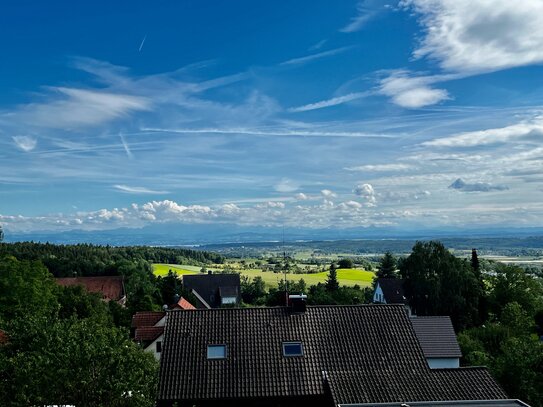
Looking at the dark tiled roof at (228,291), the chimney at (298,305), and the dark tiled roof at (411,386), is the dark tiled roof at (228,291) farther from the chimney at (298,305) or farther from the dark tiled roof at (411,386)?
the dark tiled roof at (411,386)

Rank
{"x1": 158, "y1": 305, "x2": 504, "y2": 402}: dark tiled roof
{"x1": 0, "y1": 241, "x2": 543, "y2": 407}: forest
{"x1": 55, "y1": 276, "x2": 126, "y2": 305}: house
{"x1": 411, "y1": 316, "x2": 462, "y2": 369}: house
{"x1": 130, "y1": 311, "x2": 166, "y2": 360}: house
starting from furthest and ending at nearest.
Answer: {"x1": 55, "y1": 276, "x2": 126, "y2": 305}: house, {"x1": 130, "y1": 311, "x2": 166, "y2": 360}: house, {"x1": 411, "y1": 316, "x2": 462, "y2": 369}: house, {"x1": 158, "y1": 305, "x2": 504, "y2": 402}: dark tiled roof, {"x1": 0, "y1": 241, "x2": 543, "y2": 407}: forest

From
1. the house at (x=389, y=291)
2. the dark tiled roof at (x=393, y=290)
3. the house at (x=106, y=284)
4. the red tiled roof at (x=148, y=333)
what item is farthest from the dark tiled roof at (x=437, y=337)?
the house at (x=106, y=284)

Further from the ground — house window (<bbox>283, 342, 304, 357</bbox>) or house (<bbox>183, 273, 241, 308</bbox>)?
house window (<bbox>283, 342, 304, 357</bbox>)

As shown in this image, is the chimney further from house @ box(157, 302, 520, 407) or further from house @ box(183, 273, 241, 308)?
house @ box(183, 273, 241, 308)

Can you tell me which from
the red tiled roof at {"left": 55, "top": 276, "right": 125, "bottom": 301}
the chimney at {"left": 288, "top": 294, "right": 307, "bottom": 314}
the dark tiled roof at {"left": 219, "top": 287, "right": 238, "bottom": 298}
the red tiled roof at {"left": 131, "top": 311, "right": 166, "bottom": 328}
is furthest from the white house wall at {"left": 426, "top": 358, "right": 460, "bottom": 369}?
the red tiled roof at {"left": 55, "top": 276, "right": 125, "bottom": 301}

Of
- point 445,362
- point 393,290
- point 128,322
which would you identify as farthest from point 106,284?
point 445,362

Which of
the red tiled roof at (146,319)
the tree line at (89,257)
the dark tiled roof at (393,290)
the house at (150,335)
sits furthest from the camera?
the tree line at (89,257)

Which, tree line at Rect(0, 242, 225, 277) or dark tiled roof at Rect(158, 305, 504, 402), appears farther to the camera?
tree line at Rect(0, 242, 225, 277)

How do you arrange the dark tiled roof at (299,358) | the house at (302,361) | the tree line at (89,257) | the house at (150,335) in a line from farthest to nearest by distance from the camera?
the tree line at (89,257) → the house at (150,335) → the dark tiled roof at (299,358) → the house at (302,361)
